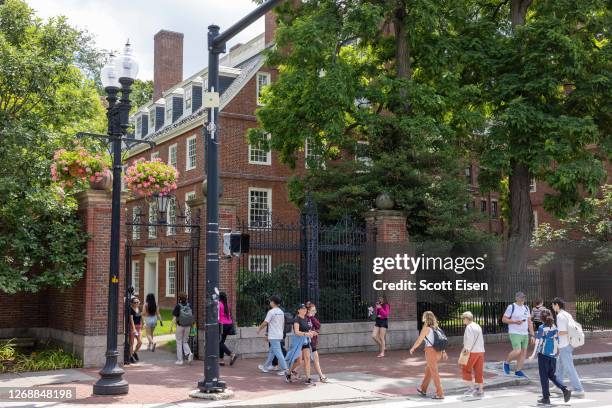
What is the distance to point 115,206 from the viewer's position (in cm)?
1211

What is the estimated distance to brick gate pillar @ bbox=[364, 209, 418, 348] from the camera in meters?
19.9

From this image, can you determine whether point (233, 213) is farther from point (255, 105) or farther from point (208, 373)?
point (255, 105)

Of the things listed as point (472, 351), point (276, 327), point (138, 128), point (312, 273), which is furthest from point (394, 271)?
point (138, 128)

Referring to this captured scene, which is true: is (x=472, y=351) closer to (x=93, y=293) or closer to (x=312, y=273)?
(x=312, y=273)

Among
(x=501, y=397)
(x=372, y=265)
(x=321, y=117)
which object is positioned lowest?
(x=501, y=397)

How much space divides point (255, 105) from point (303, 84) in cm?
1180

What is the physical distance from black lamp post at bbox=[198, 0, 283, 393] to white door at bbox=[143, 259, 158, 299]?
91.5 ft

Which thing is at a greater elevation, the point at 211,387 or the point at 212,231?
the point at 212,231

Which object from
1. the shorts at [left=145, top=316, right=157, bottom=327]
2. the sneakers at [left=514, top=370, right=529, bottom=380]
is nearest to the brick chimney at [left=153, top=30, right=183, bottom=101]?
the shorts at [left=145, top=316, right=157, bottom=327]

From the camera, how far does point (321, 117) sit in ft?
74.2

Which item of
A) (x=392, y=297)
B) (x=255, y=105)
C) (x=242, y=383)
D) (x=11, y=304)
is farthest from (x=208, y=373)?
(x=255, y=105)

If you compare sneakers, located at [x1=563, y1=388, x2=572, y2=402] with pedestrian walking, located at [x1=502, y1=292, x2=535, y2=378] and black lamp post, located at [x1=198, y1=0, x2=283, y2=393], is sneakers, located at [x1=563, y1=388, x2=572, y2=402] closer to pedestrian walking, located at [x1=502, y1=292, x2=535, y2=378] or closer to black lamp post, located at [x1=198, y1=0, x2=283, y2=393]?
pedestrian walking, located at [x1=502, y1=292, x2=535, y2=378]

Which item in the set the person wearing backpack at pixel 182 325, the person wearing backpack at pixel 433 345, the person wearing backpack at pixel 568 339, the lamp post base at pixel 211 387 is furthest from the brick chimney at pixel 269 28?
the lamp post base at pixel 211 387

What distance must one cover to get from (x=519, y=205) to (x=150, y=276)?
22.7 meters
